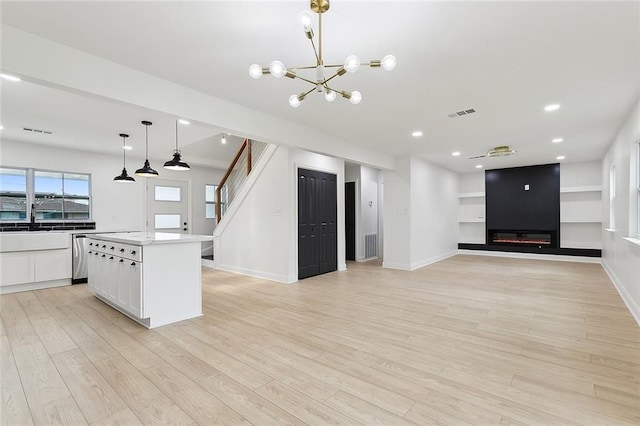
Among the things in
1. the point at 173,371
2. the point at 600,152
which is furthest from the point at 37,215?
the point at 600,152

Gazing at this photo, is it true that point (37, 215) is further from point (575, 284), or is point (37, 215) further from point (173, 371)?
point (575, 284)

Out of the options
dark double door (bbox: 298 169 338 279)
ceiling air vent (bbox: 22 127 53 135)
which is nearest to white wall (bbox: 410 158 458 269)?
dark double door (bbox: 298 169 338 279)

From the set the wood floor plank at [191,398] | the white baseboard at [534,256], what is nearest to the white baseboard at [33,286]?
the wood floor plank at [191,398]

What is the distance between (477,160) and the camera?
7719mm

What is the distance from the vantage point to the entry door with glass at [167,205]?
25.2 ft

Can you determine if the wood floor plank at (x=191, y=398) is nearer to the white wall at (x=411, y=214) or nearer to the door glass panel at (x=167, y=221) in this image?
the white wall at (x=411, y=214)

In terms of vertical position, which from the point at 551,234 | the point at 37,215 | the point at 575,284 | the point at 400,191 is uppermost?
the point at 400,191

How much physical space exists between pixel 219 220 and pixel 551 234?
9.30 metres

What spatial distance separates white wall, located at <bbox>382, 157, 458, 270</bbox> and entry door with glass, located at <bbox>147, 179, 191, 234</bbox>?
565cm

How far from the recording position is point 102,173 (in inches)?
272

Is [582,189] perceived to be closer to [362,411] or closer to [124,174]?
[362,411]

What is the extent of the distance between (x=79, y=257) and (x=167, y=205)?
2674mm

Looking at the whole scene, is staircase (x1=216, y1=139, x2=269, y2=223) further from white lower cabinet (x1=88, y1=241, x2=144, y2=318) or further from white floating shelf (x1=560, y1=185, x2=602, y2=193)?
white floating shelf (x1=560, y1=185, x2=602, y2=193)

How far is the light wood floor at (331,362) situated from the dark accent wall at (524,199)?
15.0ft
